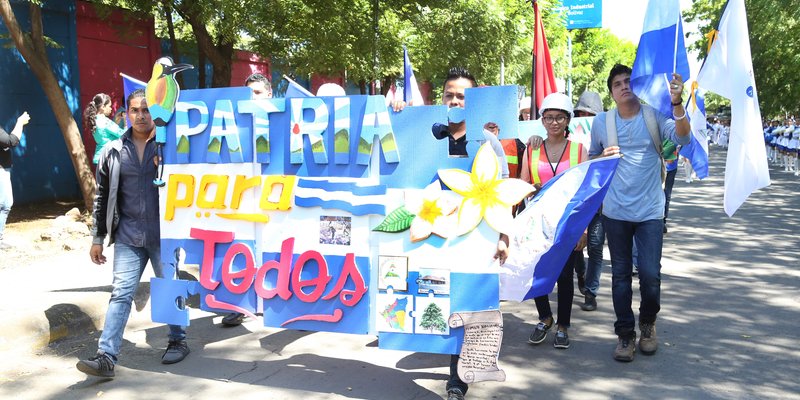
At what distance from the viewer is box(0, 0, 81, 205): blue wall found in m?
12.1

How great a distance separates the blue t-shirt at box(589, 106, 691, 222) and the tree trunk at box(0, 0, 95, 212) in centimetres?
850

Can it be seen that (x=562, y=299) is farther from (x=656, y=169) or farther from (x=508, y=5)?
(x=508, y=5)

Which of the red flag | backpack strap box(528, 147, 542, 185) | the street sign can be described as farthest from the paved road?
the street sign

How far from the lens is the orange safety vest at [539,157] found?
16.7 ft

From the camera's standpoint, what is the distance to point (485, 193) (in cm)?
386

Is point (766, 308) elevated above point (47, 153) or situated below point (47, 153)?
below

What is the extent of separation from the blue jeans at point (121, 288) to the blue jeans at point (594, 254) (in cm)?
359

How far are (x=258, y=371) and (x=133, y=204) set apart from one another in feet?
4.51

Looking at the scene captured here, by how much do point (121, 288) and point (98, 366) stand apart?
0.50 m

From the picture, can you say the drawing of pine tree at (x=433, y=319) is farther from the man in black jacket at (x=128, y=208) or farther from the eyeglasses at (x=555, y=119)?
the man in black jacket at (x=128, y=208)

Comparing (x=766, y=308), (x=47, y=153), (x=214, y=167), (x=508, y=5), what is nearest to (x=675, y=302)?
(x=766, y=308)

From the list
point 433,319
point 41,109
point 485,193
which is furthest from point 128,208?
point 41,109

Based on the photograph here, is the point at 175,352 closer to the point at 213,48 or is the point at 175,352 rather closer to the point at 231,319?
the point at 231,319

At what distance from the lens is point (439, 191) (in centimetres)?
397
